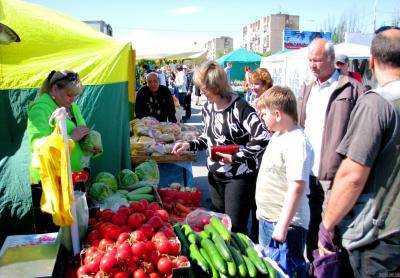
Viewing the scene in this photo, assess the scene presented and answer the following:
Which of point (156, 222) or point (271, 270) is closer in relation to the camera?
point (271, 270)

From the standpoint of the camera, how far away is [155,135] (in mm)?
6234

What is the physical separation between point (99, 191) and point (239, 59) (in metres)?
17.3

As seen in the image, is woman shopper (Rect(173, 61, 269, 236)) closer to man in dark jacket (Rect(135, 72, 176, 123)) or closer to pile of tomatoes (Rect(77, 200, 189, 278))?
pile of tomatoes (Rect(77, 200, 189, 278))

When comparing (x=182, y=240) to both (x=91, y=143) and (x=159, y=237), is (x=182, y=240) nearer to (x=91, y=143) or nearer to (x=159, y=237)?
(x=159, y=237)

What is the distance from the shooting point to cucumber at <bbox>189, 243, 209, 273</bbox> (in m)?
2.52

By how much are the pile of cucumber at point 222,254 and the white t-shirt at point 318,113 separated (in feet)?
4.09

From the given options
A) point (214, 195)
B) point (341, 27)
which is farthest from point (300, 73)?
point (341, 27)

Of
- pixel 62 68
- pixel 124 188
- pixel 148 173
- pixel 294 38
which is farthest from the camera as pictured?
pixel 294 38

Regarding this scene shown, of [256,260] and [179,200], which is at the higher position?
[256,260]

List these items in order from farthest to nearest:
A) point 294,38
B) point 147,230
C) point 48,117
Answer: point 294,38 < point 48,117 < point 147,230

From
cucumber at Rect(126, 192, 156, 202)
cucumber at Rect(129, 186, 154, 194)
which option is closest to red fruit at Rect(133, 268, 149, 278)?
cucumber at Rect(126, 192, 156, 202)

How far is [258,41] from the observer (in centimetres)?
10569

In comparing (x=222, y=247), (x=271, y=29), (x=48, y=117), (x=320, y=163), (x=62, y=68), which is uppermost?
(x=271, y=29)

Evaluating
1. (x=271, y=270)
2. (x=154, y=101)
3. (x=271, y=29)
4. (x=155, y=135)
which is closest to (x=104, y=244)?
(x=271, y=270)
